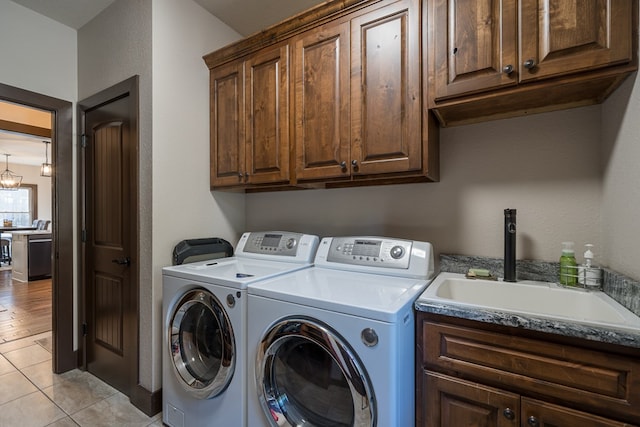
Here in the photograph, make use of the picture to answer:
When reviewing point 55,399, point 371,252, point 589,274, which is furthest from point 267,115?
point 55,399

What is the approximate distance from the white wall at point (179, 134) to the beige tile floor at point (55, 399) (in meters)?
0.27

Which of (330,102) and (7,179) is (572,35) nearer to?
(330,102)

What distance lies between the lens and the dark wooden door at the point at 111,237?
6.51 feet

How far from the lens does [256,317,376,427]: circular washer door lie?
1.06 meters

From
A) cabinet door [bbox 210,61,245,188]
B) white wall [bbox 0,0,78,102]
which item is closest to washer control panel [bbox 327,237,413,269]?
→ cabinet door [bbox 210,61,245,188]

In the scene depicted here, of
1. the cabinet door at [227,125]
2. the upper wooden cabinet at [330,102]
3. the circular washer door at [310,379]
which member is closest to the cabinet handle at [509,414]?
the circular washer door at [310,379]

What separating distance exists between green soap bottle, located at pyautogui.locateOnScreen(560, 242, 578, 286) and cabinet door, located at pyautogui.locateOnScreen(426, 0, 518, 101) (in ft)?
2.61

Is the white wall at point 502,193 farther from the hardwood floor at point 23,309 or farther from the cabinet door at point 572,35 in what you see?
the hardwood floor at point 23,309

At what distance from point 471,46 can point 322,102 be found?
2.47 ft

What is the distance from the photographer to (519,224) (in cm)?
155

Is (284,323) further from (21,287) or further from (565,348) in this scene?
(21,287)

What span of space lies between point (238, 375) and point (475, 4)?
6.36 feet

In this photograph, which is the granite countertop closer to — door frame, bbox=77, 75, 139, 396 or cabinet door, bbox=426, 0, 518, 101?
cabinet door, bbox=426, 0, 518, 101

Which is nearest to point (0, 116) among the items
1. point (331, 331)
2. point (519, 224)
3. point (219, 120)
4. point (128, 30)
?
point (128, 30)
